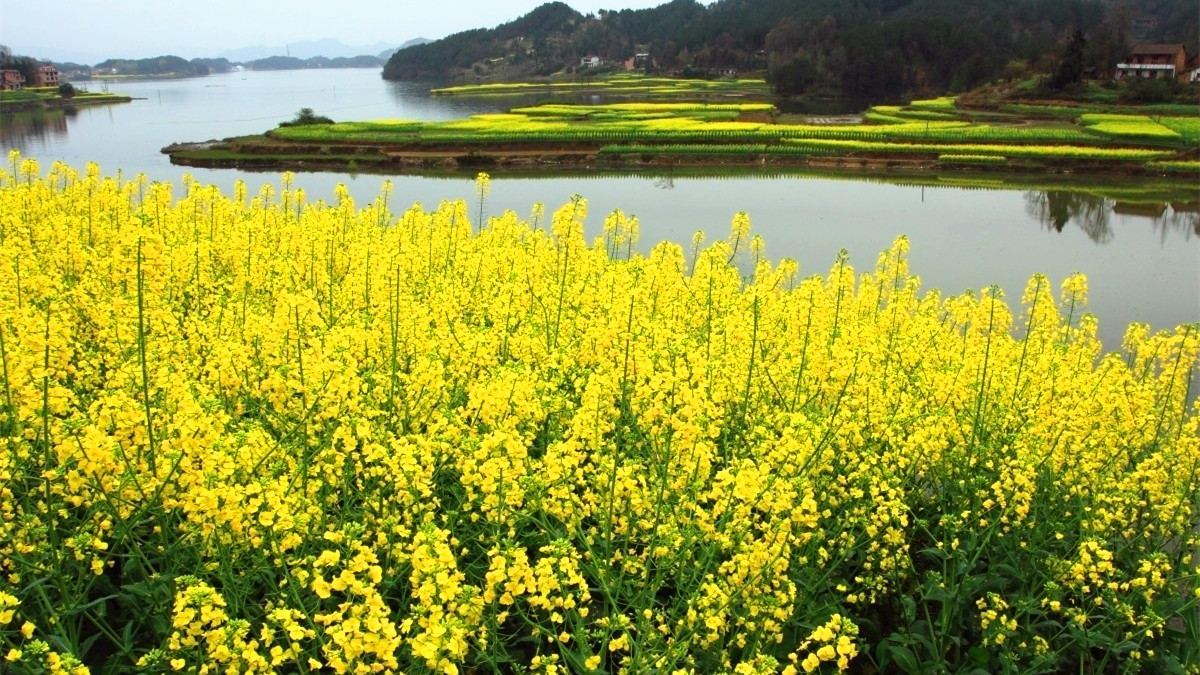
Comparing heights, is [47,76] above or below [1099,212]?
above

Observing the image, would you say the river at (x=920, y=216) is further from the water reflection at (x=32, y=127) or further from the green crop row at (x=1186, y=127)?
the green crop row at (x=1186, y=127)

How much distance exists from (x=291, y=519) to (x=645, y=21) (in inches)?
6971

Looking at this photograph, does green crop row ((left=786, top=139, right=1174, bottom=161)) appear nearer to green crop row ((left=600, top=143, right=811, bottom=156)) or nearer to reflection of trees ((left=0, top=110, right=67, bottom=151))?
green crop row ((left=600, top=143, right=811, bottom=156))

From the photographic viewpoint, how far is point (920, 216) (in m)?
25.0

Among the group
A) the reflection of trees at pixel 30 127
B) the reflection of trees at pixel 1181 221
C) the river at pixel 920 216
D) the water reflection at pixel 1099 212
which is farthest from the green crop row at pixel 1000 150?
the reflection of trees at pixel 30 127

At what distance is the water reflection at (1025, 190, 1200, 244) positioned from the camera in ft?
77.5

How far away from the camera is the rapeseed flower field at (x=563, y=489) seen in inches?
150

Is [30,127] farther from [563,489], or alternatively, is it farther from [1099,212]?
[563,489]

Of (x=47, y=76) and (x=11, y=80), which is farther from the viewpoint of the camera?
(x=47, y=76)

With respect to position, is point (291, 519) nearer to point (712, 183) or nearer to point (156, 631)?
point (156, 631)

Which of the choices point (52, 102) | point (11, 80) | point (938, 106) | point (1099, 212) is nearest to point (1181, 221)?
point (1099, 212)

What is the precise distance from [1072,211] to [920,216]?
5.69 meters

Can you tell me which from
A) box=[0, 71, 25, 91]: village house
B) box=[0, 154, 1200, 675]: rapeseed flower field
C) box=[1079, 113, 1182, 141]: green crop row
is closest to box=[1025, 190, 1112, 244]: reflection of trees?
box=[1079, 113, 1182, 141]: green crop row

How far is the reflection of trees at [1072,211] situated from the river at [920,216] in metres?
0.06
